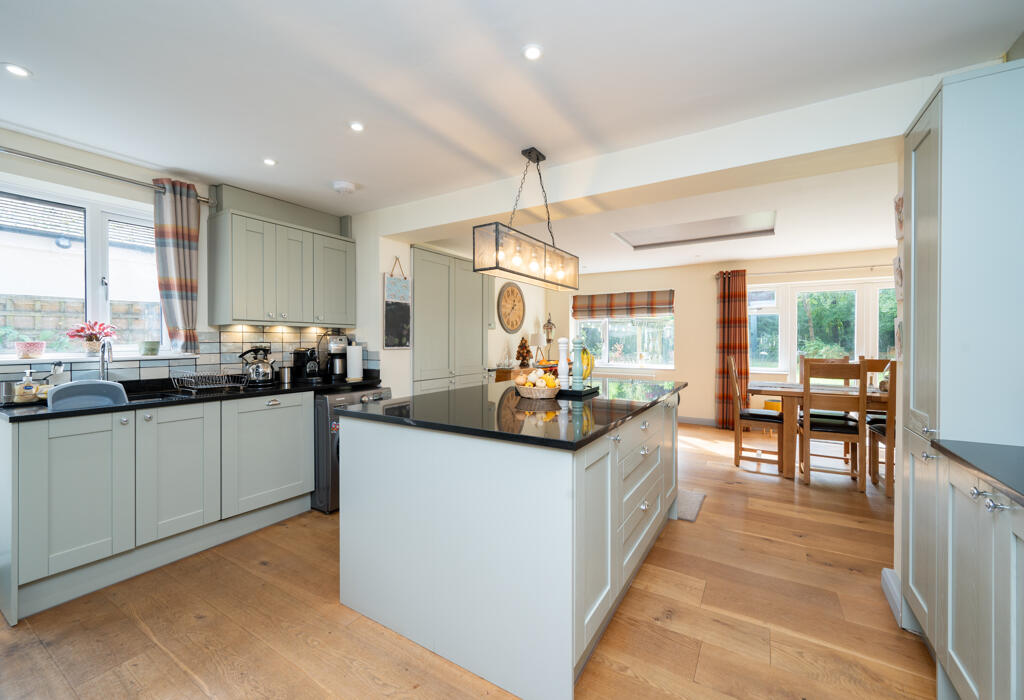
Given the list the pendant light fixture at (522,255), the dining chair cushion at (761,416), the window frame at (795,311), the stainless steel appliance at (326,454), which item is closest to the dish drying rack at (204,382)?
the stainless steel appliance at (326,454)

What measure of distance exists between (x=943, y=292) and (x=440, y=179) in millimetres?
2776

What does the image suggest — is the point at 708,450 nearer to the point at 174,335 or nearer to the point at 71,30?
the point at 174,335

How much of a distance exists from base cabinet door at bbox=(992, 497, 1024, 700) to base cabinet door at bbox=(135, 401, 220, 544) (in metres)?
3.40

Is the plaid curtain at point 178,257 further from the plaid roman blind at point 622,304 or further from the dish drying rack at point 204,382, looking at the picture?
the plaid roman blind at point 622,304

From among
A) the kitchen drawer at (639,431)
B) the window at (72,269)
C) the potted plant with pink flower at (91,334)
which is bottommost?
the kitchen drawer at (639,431)

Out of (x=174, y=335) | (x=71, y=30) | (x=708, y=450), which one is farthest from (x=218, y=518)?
(x=708, y=450)

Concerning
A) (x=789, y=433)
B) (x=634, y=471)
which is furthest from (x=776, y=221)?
(x=634, y=471)

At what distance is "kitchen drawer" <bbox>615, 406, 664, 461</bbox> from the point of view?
1777 mm

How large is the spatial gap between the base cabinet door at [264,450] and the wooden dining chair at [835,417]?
4.11 metres

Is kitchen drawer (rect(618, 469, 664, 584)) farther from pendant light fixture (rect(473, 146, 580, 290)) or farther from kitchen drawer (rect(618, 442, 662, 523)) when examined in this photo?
pendant light fixture (rect(473, 146, 580, 290))

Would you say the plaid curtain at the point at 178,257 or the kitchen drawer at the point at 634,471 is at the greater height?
the plaid curtain at the point at 178,257

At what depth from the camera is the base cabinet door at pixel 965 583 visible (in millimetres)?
1079

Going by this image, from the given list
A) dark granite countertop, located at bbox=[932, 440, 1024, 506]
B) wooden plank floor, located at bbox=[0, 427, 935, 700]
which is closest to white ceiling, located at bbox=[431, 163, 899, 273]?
dark granite countertop, located at bbox=[932, 440, 1024, 506]

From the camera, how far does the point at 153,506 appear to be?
2297 mm
